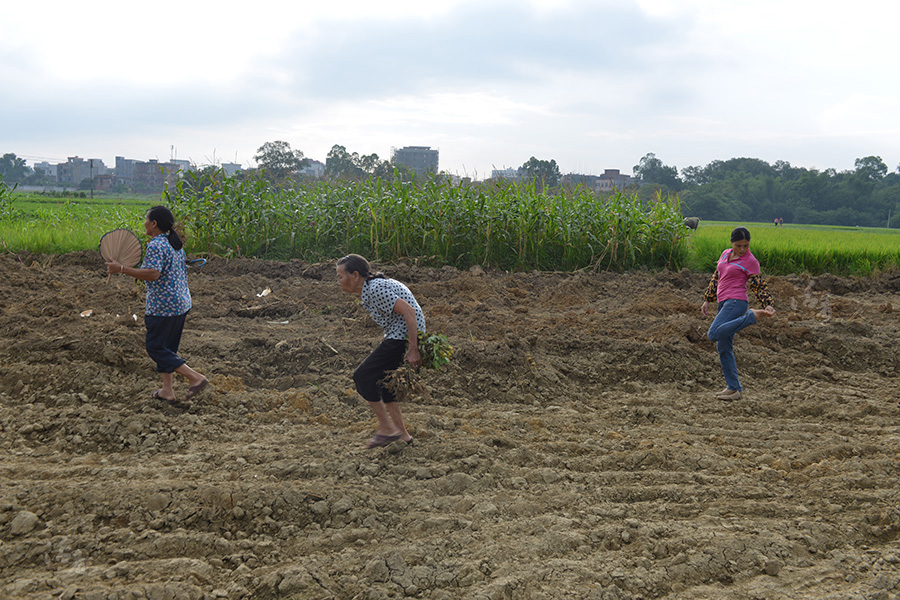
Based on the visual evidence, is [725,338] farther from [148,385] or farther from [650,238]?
[650,238]

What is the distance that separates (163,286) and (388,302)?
1924 millimetres

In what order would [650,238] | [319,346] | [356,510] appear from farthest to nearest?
[650,238] → [319,346] → [356,510]

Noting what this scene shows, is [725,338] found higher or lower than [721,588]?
higher

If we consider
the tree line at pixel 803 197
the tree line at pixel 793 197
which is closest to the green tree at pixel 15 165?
the tree line at pixel 793 197

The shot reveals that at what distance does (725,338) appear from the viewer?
5.48 m

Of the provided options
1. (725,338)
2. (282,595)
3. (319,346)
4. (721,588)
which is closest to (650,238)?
(725,338)

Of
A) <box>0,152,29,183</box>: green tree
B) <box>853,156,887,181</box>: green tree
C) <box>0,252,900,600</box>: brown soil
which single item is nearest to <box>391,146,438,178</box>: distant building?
<box>0,252,900,600</box>: brown soil

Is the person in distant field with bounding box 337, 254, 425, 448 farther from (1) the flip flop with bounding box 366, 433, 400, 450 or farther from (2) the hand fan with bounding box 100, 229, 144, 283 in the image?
(2) the hand fan with bounding box 100, 229, 144, 283

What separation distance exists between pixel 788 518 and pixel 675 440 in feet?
3.75

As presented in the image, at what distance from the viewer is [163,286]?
15.4ft

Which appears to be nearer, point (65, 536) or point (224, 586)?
point (224, 586)

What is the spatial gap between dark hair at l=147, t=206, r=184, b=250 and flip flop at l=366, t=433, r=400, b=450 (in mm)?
2076

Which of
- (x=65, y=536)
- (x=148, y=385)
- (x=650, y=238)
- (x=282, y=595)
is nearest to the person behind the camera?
(x=282, y=595)

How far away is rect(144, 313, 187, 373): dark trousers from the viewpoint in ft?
15.5
